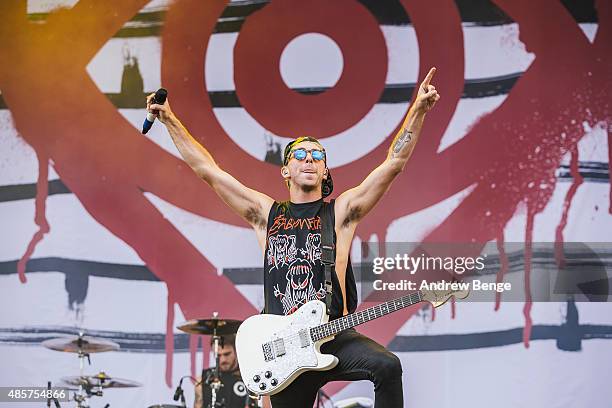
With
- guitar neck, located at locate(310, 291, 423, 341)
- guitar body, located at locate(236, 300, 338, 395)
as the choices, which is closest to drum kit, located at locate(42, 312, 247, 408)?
guitar body, located at locate(236, 300, 338, 395)

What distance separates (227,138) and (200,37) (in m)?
1.00

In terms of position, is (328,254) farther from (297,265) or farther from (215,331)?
(215,331)

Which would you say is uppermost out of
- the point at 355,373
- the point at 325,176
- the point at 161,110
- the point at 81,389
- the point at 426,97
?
the point at 161,110

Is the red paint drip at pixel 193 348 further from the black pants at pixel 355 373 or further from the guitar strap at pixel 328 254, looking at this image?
the guitar strap at pixel 328 254

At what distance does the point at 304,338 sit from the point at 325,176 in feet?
3.58

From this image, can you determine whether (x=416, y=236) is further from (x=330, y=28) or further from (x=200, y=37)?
(x=200, y=37)

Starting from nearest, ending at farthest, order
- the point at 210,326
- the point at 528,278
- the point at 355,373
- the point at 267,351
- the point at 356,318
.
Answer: the point at 355,373 → the point at 356,318 → the point at 267,351 → the point at 210,326 → the point at 528,278

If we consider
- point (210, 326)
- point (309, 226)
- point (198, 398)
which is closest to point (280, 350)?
point (309, 226)

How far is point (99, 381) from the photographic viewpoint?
24.5 feet

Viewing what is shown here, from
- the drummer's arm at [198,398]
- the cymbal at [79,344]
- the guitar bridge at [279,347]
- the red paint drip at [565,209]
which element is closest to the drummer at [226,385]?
the drummer's arm at [198,398]

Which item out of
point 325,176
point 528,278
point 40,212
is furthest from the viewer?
point 40,212

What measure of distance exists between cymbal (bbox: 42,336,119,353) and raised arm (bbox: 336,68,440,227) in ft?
11.1

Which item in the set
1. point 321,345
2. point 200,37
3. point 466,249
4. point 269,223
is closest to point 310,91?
point 200,37

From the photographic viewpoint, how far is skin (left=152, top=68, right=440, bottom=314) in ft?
15.4
